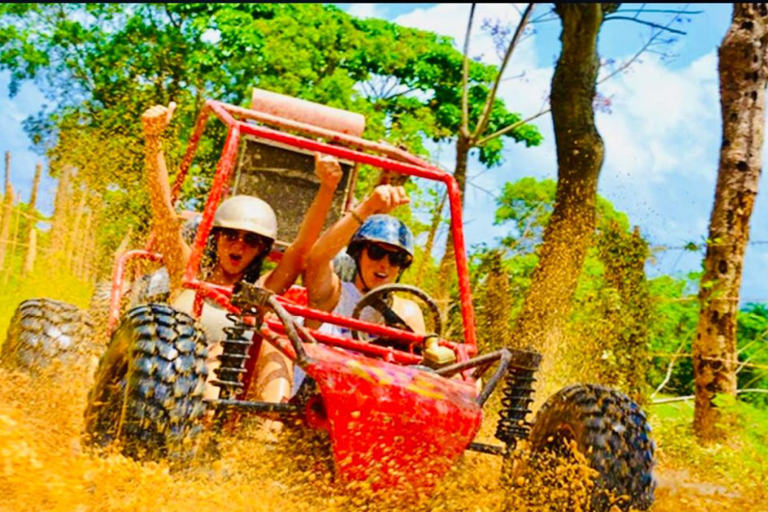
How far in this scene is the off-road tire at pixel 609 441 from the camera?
3.54 metres

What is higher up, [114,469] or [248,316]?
[248,316]

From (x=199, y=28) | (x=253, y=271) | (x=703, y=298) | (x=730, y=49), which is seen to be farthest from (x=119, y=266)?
(x=199, y=28)

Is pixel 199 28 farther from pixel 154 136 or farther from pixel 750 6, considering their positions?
pixel 154 136

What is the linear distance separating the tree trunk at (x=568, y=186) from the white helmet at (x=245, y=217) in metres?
4.82

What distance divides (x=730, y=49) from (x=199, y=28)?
576 inches

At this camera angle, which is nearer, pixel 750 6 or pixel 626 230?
pixel 750 6

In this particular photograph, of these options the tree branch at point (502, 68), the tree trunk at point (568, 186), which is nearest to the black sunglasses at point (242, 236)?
the tree trunk at point (568, 186)

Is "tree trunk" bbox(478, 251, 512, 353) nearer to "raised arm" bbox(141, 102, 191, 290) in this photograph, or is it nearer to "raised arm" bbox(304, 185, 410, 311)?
"raised arm" bbox(304, 185, 410, 311)

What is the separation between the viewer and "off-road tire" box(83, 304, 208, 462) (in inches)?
129

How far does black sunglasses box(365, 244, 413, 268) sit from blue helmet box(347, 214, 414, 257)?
4cm

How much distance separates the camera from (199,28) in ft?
69.2

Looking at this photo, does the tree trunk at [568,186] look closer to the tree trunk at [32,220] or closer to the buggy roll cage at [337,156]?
the buggy roll cage at [337,156]

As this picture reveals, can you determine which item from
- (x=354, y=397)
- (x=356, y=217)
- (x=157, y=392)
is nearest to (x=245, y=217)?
(x=356, y=217)

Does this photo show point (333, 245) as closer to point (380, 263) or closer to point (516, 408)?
point (380, 263)
